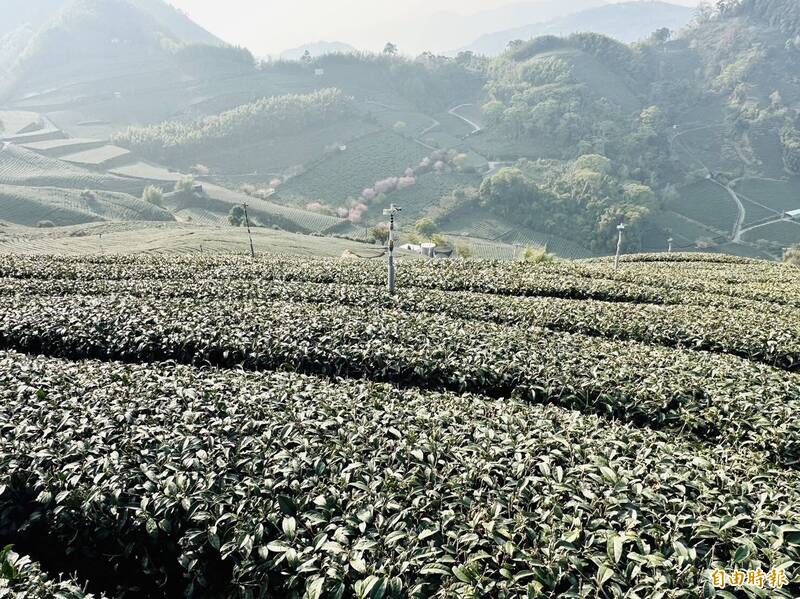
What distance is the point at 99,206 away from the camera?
9600cm

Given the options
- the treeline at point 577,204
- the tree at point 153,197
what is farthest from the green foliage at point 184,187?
the treeline at point 577,204

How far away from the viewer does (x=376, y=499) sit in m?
5.75

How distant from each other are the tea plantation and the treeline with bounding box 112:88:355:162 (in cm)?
16104

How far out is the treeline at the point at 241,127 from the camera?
155m

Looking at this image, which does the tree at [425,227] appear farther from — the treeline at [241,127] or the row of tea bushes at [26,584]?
the row of tea bushes at [26,584]

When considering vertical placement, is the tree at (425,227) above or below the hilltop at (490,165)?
below

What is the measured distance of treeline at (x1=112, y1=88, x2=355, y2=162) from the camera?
155 metres

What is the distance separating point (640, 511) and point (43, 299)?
1662 cm

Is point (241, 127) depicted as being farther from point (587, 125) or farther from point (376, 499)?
point (376, 499)

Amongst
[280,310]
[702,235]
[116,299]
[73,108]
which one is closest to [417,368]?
[280,310]

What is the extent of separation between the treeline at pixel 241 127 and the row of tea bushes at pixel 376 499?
16785 centimetres

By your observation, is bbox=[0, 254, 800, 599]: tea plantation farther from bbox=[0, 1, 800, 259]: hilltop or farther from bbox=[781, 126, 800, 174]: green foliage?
bbox=[781, 126, 800, 174]: green foliage

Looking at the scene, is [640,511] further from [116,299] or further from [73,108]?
[73,108]

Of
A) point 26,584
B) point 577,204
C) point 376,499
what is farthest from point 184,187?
point 376,499
